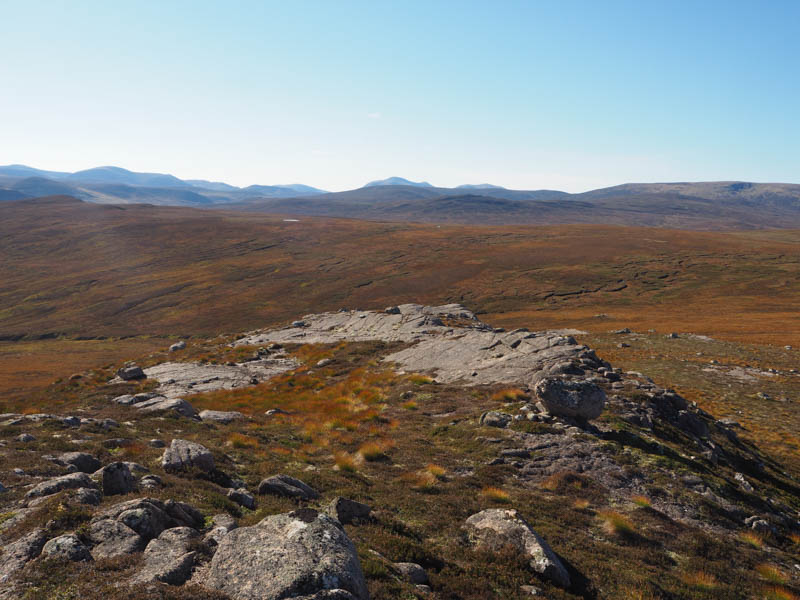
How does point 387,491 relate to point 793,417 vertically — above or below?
above

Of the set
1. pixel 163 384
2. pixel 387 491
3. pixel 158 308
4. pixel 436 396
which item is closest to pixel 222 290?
pixel 158 308

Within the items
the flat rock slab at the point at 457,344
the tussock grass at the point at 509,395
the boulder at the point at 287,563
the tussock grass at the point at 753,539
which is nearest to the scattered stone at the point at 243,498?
the boulder at the point at 287,563

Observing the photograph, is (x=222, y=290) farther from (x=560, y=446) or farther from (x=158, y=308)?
(x=560, y=446)

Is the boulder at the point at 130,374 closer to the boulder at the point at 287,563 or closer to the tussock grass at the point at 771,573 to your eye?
the boulder at the point at 287,563

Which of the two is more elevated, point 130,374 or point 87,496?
point 87,496

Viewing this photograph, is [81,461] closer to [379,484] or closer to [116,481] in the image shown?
[116,481]

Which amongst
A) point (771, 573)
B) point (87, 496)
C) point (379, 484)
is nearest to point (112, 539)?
point (87, 496)
